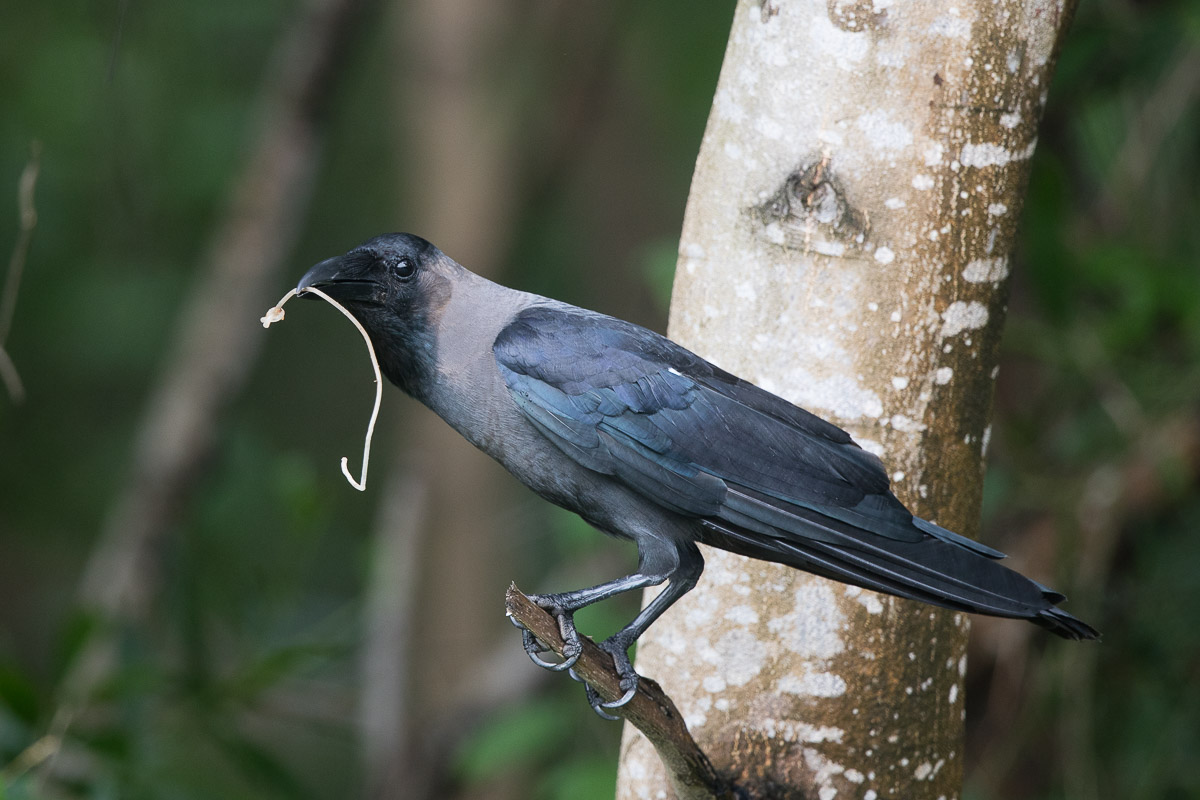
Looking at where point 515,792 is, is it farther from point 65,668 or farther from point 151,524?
point 65,668

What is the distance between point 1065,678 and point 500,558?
2.55 m

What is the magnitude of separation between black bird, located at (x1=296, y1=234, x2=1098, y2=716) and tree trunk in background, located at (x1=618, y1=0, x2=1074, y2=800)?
0.49 feet

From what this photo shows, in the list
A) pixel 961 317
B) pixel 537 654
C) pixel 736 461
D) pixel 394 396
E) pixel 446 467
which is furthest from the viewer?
pixel 394 396

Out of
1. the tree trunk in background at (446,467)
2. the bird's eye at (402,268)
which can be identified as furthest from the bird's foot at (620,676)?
the tree trunk in background at (446,467)

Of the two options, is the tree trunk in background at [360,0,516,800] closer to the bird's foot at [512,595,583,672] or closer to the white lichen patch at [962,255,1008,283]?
the bird's foot at [512,595,583,672]

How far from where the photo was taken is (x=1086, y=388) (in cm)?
387

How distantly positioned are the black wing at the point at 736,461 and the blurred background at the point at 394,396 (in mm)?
995

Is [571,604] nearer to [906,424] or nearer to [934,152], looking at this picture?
[906,424]

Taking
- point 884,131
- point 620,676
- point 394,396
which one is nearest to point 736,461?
point 620,676

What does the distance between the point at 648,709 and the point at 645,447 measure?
401 mm

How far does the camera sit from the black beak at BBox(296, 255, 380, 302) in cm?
177

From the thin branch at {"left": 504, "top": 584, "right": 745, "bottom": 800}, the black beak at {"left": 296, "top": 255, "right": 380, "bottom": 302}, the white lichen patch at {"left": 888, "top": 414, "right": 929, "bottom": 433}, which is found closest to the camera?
the thin branch at {"left": 504, "top": 584, "right": 745, "bottom": 800}

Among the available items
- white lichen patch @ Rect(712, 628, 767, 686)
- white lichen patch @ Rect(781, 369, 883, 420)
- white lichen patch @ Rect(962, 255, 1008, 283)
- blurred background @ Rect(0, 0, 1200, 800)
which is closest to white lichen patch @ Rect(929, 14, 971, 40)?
white lichen patch @ Rect(962, 255, 1008, 283)

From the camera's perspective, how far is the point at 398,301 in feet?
6.23
